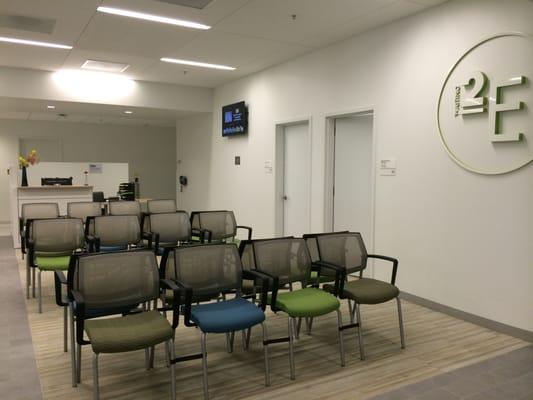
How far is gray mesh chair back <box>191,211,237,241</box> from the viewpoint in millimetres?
5488

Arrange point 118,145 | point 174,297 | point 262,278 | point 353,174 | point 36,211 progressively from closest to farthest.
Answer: point 174,297 < point 262,278 < point 36,211 < point 353,174 < point 118,145

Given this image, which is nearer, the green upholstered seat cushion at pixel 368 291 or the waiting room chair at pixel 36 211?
the green upholstered seat cushion at pixel 368 291

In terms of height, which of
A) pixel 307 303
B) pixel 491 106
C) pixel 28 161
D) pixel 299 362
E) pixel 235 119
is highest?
pixel 235 119

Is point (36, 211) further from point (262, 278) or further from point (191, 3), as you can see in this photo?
point (262, 278)

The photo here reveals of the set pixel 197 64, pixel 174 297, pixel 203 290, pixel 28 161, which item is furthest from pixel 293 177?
pixel 28 161

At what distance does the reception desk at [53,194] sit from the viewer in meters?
7.52

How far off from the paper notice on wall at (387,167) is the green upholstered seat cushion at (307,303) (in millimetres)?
2068

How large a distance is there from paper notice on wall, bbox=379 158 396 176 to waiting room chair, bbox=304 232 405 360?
4.63 ft

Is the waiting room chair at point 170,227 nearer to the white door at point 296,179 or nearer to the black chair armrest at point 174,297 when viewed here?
the white door at point 296,179

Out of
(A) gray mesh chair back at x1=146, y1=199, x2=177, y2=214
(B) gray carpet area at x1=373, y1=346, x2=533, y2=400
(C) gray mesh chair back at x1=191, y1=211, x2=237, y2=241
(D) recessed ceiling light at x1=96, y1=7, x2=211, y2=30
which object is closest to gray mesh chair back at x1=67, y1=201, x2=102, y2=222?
(A) gray mesh chair back at x1=146, y1=199, x2=177, y2=214

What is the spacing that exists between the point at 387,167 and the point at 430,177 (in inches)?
24.3

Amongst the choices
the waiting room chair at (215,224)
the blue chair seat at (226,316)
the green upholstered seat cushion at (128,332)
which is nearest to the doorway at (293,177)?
the waiting room chair at (215,224)

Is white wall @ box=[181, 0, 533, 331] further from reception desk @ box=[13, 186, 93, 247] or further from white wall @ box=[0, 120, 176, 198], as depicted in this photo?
white wall @ box=[0, 120, 176, 198]

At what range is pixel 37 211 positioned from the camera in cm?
574
